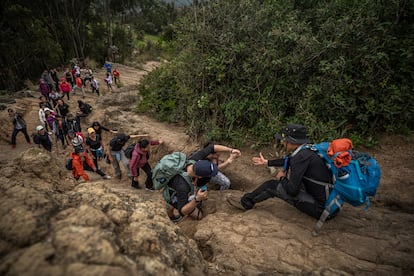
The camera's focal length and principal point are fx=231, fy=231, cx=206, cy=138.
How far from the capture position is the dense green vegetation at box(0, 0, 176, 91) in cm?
1691

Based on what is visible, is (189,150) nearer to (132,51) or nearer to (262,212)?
(262,212)

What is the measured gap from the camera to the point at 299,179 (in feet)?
10.7

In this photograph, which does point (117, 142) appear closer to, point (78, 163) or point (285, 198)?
point (78, 163)

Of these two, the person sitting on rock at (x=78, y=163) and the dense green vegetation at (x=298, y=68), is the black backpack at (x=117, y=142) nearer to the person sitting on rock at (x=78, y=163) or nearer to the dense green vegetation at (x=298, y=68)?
the person sitting on rock at (x=78, y=163)

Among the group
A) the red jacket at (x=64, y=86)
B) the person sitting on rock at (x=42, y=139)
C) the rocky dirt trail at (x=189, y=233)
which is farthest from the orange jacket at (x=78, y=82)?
the rocky dirt trail at (x=189, y=233)

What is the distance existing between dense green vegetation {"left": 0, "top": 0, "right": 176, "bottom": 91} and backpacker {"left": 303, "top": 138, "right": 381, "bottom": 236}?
21840mm

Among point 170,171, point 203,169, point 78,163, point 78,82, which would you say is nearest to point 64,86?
point 78,82

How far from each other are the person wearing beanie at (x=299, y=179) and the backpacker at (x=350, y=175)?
172mm

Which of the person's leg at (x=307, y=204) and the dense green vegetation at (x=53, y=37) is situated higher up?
the dense green vegetation at (x=53, y=37)

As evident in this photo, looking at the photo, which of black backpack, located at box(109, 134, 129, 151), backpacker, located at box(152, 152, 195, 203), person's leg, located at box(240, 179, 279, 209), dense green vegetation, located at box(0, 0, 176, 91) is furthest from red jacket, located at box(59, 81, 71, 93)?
person's leg, located at box(240, 179, 279, 209)

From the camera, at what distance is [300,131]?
3551 millimetres

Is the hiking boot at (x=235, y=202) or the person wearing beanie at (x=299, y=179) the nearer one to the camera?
the person wearing beanie at (x=299, y=179)

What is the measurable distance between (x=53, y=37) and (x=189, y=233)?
85.2ft

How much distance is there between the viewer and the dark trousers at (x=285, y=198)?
11.5 feet
